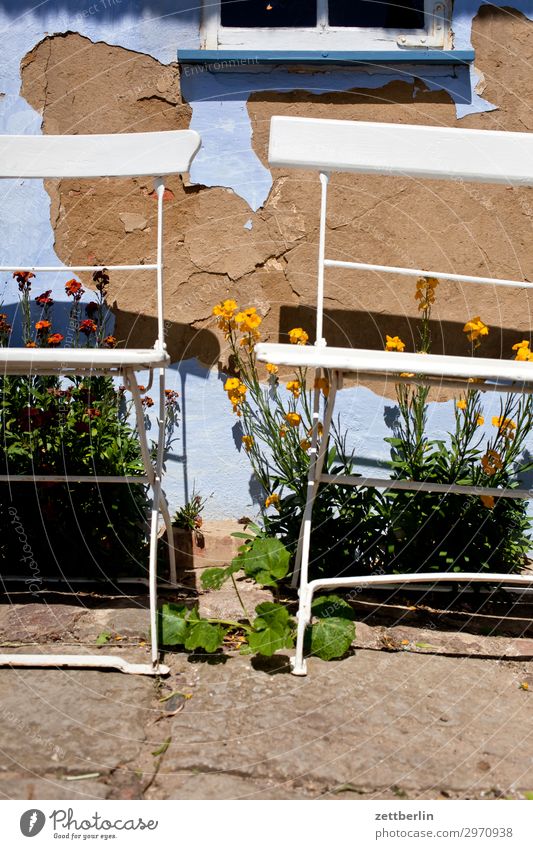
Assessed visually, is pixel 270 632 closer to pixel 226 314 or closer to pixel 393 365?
pixel 393 365

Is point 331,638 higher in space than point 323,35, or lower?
lower

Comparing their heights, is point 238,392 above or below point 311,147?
below

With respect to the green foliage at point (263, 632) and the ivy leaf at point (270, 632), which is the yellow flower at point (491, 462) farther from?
the ivy leaf at point (270, 632)

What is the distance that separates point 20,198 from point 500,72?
1.61 m

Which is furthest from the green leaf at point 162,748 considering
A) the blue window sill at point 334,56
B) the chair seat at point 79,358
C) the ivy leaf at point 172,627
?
the blue window sill at point 334,56

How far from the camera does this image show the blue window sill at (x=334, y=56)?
285cm

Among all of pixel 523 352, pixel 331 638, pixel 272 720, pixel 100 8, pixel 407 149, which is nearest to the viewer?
pixel 272 720

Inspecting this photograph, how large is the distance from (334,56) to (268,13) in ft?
1.01

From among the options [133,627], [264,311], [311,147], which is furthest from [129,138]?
[133,627]

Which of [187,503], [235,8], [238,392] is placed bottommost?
[187,503]

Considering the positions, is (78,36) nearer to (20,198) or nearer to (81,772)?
(20,198)

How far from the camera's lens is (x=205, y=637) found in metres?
2.19

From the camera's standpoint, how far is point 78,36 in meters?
2.94

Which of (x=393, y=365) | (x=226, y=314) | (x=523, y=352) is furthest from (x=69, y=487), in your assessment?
(x=523, y=352)
